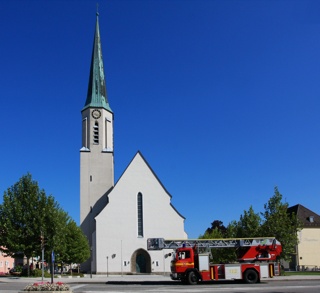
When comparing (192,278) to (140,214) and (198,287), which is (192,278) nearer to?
(198,287)

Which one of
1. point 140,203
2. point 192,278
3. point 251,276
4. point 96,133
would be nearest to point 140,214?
point 140,203

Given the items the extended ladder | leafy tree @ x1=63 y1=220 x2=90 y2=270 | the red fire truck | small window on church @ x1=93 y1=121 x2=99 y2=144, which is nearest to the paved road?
the red fire truck

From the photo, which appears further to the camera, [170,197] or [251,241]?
[170,197]

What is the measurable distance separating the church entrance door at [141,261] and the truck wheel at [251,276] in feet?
76.9

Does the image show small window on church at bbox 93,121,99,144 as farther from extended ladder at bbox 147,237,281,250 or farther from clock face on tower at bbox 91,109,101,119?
extended ladder at bbox 147,237,281,250

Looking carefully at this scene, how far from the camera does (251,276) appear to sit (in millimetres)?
30656

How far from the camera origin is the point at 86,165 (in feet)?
193

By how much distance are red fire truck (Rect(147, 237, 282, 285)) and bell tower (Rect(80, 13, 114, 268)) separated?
23.9 meters

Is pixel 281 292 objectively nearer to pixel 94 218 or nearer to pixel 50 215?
pixel 50 215

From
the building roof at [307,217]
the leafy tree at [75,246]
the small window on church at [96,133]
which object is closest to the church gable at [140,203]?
the leafy tree at [75,246]

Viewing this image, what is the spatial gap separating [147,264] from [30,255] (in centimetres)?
1671

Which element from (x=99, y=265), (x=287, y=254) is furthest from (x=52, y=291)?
(x=99, y=265)

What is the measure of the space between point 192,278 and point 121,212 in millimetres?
23353

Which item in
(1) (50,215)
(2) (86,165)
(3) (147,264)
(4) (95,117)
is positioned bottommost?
(3) (147,264)
